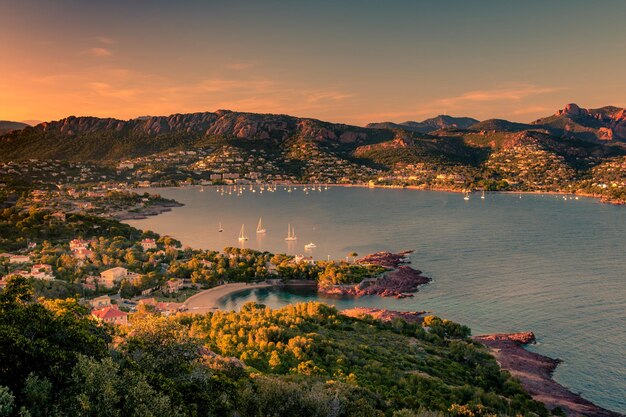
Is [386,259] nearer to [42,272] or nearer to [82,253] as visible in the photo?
[82,253]

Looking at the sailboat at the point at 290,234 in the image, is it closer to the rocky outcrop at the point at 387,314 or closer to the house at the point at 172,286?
the house at the point at 172,286

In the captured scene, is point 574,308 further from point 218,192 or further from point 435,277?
point 218,192

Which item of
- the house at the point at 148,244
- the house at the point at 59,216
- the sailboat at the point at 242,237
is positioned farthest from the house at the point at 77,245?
the sailboat at the point at 242,237

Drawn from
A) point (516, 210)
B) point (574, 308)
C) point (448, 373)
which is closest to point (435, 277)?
point (574, 308)

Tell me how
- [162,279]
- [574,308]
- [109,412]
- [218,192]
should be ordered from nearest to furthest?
1. [109,412]
2. [574,308]
3. [162,279]
4. [218,192]

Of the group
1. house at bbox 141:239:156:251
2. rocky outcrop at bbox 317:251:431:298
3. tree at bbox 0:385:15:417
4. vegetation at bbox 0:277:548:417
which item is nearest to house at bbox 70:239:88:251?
house at bbox 141:239:156:251

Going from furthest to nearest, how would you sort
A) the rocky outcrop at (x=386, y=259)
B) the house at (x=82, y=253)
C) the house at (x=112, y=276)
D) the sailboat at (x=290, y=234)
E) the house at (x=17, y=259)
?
the sailboat at (x=290, y=234), the rocky outcrop at (x=386, y=259), the house at (x=82, y=253), the house at (x=17, y=259), the house at (x=112, y=276)
